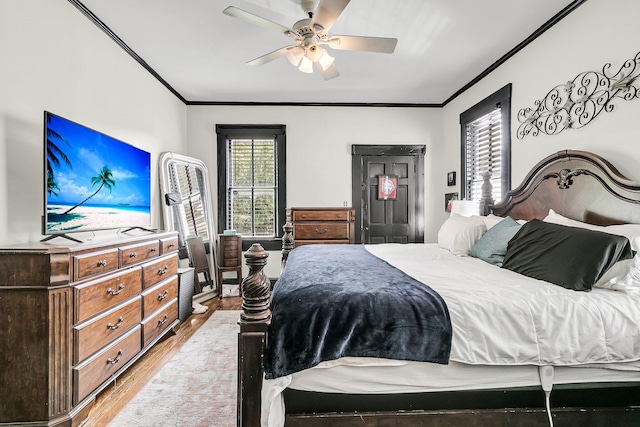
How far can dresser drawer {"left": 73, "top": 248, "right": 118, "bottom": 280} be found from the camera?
1.78 metres

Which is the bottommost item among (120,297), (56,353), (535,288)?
(56,353)

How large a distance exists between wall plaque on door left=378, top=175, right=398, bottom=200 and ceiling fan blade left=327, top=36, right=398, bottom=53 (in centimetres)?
260

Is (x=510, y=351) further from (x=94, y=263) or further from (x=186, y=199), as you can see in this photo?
(x=186, y=199)

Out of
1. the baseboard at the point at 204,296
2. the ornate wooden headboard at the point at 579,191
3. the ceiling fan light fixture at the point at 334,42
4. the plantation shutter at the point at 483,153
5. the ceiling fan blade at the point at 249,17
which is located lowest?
the baseboard at the point at 204,296

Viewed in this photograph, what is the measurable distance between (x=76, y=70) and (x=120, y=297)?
5.84 feet

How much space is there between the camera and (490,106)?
3666mm

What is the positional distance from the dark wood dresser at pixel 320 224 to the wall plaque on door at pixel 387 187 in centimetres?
70

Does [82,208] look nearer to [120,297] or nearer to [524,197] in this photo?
[120,297]

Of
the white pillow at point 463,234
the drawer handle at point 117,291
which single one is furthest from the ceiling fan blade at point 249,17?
the white pillow at point 463,234

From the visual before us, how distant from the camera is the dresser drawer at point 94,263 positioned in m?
1.78

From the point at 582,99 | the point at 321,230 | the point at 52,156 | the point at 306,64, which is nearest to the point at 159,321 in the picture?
the point at 52,156

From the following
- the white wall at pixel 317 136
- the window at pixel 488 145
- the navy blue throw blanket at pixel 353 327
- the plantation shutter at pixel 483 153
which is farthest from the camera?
the white wall at pixel 317 136

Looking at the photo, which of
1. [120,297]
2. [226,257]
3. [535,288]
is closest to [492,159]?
[535,288]

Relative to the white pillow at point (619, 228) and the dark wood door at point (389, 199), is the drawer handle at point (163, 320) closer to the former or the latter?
the dark wood door at point (389, 199)
